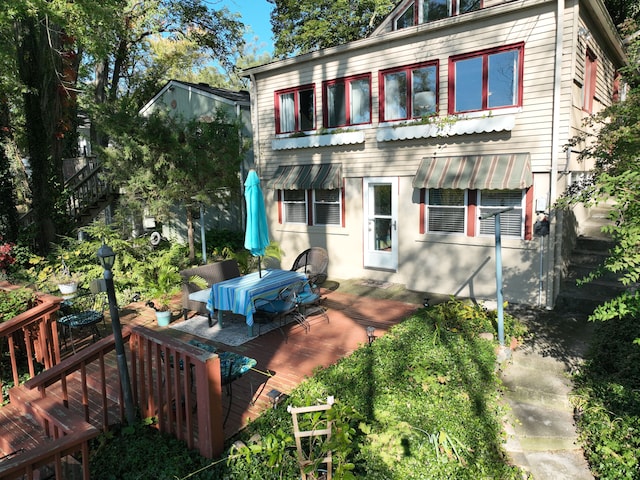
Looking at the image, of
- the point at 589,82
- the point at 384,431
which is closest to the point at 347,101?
the point at 589,82

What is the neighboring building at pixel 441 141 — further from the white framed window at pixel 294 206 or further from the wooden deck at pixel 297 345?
the wooden deck at pixel 297 345

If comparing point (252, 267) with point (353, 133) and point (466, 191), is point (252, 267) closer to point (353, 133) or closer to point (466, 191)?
point (353, 133)

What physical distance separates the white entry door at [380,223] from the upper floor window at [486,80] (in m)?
2.35

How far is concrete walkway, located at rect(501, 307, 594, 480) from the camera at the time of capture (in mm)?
4219

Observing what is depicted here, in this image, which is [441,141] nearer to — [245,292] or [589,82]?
[589,82]

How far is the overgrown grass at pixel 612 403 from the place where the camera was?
158 inches

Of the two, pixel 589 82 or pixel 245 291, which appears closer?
pixel 245 291

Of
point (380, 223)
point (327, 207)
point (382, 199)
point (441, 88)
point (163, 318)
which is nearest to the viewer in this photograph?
point (163, 318)

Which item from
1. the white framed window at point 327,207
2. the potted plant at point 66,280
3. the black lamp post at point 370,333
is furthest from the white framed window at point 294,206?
the black lamp post at point 370,333

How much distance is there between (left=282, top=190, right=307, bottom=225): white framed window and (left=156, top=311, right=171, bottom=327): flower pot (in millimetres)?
5085

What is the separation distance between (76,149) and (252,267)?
589 inches

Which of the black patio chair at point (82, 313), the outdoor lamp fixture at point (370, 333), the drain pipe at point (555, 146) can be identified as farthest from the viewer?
the drain pipe at point (555, 146)

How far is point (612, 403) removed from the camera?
4.90 m

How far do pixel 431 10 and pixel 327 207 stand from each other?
6337mm
